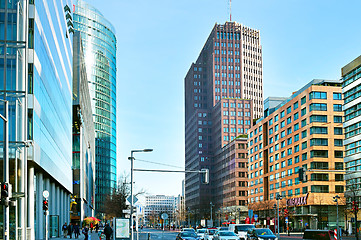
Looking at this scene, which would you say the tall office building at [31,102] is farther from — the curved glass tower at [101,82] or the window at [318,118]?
the curved glass tower at [101,82]

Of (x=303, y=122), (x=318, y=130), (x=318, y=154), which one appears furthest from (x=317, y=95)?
(x=318, y=154)

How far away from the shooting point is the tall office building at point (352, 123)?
8544cm

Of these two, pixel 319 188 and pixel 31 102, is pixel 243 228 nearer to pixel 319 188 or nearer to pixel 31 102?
pixel 31 102

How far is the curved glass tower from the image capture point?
173125 millimetres

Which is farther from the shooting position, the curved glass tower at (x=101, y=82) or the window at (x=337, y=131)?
the curved glass tower at (x=101, y=82)

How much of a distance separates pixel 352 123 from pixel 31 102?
207 ft

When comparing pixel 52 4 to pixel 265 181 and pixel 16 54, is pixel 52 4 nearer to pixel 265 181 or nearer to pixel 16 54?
pixel 16 54

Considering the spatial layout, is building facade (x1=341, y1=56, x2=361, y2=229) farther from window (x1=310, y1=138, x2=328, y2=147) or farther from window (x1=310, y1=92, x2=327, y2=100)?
window (x1=310, y1=92, x2=327, y2=100)

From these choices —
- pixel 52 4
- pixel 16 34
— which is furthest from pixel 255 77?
pixel 16 34

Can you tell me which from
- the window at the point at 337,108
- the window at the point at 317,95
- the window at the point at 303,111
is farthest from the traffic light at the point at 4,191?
the window at the point at 337,108

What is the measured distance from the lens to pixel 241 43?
197750mm

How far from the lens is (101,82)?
589 ft

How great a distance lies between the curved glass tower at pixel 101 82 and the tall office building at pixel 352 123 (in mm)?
102407

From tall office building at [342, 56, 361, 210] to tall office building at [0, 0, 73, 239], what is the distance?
50.8 m
